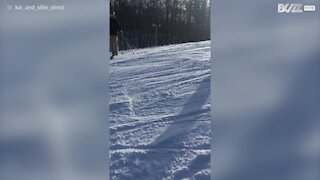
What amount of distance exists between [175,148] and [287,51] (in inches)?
29.4

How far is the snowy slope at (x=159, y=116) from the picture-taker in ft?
A: 9.86

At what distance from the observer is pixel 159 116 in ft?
9.91

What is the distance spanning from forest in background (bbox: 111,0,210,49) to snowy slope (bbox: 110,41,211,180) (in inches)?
2.0

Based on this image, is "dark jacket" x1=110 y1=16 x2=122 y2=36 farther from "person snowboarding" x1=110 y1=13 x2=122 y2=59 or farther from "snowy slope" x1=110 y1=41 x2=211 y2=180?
"snowy slope" x1=110 y1=41 x2=211 y2=180

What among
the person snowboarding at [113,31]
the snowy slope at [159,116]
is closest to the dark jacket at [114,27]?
the person snowboarding at [113,31]

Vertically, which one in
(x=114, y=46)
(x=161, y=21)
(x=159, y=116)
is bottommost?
(x=159, y=116)

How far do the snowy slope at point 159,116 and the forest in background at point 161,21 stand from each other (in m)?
0.05

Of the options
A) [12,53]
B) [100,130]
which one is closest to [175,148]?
[100,130]

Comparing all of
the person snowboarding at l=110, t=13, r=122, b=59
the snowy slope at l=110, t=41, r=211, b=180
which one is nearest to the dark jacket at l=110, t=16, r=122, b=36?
the person snowboarding at l=110, t=13, r=122, b=59

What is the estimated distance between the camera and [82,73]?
2.95m

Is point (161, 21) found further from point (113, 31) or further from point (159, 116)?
point (159, 116)

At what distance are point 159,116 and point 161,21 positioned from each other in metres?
0.48

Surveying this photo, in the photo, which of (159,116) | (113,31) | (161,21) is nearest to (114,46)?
(113,31)

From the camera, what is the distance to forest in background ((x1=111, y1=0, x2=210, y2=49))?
2979 mm
